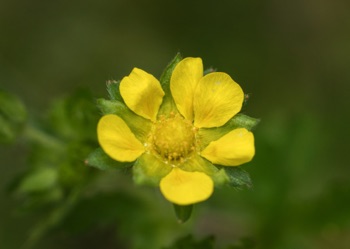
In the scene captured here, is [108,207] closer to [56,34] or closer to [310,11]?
[56,34]

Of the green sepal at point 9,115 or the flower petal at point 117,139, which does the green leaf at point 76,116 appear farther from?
the flower petal at point 117,139

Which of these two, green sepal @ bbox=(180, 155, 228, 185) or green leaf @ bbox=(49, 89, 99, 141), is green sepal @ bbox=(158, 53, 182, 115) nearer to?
green sepal @ bbox=(180, 155, 228, 185)

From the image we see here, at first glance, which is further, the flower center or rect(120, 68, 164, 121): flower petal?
the flower center

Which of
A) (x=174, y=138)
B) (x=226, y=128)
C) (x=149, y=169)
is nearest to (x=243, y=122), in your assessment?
(x=226, y=128)

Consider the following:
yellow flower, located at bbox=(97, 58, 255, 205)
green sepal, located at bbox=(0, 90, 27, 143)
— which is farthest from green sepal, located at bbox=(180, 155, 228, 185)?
green sepal, located at bbox=(0, 90, 27, 143)

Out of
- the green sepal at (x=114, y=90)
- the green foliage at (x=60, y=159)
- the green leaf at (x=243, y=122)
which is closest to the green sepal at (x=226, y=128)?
the green leaf at (x=243, y=122)

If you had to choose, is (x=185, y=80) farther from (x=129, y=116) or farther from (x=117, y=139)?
(x=117, y=139)
